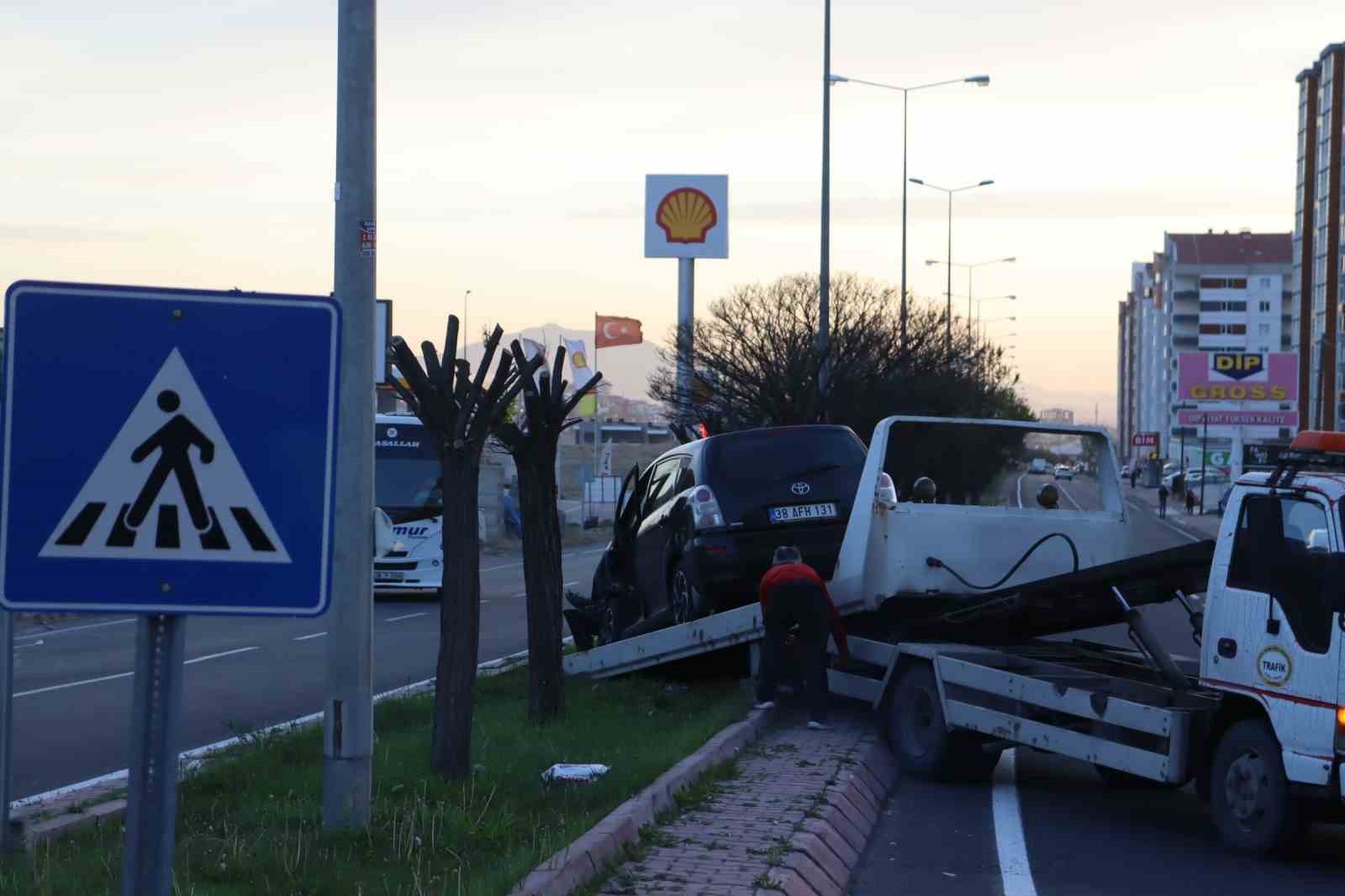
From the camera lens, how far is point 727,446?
49.9 ft

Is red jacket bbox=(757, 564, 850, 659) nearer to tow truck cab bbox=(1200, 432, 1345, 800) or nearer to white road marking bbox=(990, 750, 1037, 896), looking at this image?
white road marking bbox=(990, 750, 1037, 896)

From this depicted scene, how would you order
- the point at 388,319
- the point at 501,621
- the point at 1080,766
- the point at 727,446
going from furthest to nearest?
1. the point at 501,621
2. the point at 727,446
3. the point at 1080,766
4. the point at 388,319

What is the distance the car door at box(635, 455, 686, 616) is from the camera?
16141mm

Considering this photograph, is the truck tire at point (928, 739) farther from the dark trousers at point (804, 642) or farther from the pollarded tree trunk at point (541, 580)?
the pollarded tree trunk at point (541, 580)

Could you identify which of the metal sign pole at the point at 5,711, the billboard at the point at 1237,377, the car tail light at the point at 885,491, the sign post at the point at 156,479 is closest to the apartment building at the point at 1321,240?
the billboard at the point at 1237,377

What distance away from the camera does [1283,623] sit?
29.4ft

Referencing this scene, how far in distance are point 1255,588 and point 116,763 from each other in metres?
7.69

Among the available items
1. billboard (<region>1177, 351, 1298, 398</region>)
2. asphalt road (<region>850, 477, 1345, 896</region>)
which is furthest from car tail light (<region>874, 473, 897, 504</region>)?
billboard (<region>1177, 351, 1298, 398</region>)

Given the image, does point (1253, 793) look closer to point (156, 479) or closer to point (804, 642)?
point (804, 642)

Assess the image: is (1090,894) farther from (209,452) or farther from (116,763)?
(116,763)

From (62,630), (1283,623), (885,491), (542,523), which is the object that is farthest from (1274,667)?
(62,630)

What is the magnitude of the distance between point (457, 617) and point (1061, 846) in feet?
11.9

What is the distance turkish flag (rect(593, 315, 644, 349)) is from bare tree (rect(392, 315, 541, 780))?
58409mm

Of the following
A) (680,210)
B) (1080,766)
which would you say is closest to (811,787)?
(1080,766)
